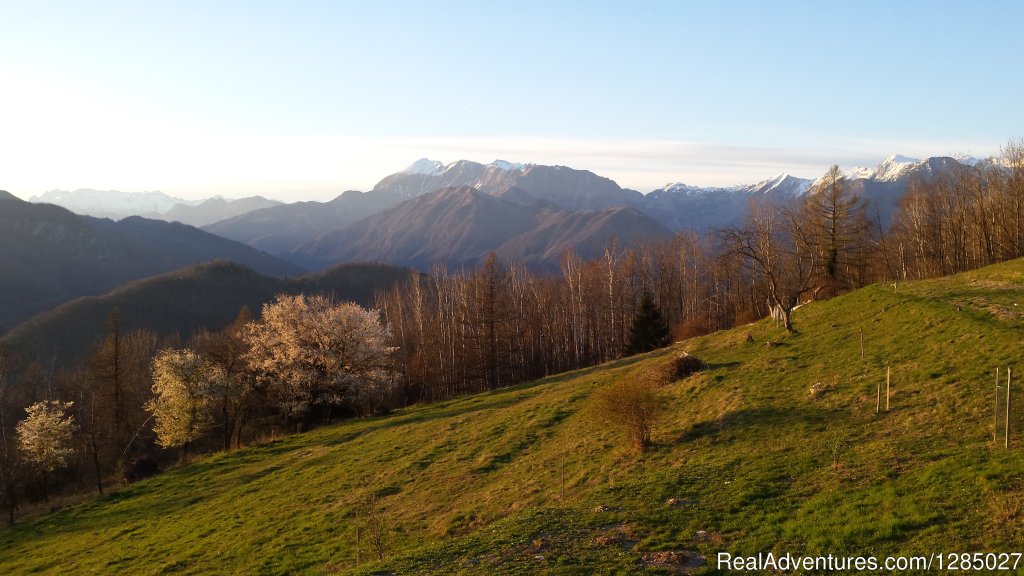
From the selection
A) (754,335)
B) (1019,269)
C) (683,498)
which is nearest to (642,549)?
(683,498)

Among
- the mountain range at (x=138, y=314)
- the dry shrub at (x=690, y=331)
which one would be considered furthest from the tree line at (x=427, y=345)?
the mountain range at (x=138, y=314)

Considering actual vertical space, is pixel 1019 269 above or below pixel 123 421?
above

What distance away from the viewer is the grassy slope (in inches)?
548

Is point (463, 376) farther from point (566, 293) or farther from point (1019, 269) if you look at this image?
point (1019, 269)

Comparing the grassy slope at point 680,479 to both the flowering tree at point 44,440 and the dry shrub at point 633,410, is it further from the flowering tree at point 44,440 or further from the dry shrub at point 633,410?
the flowering tree at point 44,440

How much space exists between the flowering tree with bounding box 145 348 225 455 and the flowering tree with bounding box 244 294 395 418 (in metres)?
4.41

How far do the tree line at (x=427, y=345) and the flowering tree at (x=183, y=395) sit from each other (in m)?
0.13

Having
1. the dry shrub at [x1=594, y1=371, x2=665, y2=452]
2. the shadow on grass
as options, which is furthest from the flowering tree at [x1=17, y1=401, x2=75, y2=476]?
the shadow on grass

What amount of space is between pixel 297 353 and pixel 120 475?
17970 mm

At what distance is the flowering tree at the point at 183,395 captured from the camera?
52.0 meters

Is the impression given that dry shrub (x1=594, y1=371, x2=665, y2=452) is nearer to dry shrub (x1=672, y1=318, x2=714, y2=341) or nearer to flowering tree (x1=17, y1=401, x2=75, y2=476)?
dry shrub (x1=672, y1=318, x2=714, y2=341)

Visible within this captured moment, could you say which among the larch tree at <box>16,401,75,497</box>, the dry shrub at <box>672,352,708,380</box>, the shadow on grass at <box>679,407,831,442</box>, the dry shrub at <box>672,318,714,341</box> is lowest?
the larch tree at <box>16,401,75,497</box>

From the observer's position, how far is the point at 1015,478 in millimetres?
13461

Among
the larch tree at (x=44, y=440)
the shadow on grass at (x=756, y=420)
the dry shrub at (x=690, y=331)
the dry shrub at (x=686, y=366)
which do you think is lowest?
the larch tree at (x=44, y=440)
